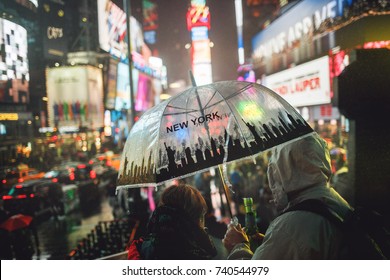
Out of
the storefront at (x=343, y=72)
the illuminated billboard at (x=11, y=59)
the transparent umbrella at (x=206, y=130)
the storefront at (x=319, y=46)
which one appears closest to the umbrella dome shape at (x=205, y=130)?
the transparent umbrella at (x=206, y=130)

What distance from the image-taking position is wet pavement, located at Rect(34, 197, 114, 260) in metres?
9.50

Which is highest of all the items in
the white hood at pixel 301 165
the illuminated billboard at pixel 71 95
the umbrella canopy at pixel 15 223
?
the illuminated billboard at pixel 71 95

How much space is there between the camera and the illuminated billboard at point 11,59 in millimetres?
9820

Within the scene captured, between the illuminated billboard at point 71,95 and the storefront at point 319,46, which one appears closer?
the storefront at point 319,46

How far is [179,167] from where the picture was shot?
99.7 inches

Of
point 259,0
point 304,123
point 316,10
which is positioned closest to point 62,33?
point 316,10

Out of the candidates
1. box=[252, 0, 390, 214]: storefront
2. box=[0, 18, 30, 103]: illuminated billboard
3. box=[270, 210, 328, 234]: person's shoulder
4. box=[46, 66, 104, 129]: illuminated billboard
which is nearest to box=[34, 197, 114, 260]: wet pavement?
box=[0, 18, 30, 103]: illuminated billboard

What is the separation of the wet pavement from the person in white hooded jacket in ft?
24.1

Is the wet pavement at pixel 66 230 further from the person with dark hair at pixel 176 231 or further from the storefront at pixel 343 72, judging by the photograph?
the storefront at pixel 343 72

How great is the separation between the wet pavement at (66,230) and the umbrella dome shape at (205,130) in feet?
22.1

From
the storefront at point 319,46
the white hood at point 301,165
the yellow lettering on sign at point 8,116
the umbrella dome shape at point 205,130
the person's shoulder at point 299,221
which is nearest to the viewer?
the person's shoulder at point 299,221

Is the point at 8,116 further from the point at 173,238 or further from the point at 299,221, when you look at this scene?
the point at 299,221

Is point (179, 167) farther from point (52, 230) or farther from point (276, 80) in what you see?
point (276, 80)

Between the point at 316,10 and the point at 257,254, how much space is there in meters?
12.6
